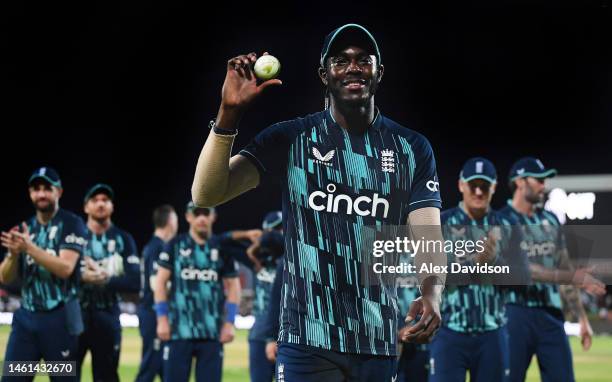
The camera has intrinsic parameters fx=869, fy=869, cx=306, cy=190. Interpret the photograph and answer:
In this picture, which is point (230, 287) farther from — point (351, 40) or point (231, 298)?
point (351, 40)

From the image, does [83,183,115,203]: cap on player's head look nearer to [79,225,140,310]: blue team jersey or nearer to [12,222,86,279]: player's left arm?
[79,225,140,310]: blue team jersey

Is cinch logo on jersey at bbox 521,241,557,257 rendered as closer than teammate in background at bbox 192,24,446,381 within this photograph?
No

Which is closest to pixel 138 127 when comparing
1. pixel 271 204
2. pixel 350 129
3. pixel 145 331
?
pixel 271 204

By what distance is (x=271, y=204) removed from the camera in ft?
121

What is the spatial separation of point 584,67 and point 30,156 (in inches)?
849

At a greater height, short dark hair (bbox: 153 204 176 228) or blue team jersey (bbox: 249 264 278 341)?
short dark hair (bbox: 153 204 176 228)

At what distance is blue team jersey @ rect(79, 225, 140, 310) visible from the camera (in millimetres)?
9039

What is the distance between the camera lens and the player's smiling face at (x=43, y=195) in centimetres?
777

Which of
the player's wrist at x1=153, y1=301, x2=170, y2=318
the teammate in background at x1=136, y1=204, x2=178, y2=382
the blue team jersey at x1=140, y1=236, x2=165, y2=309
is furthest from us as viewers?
the blue team jersey at x1=140, y1=236, x2=165, y2=309

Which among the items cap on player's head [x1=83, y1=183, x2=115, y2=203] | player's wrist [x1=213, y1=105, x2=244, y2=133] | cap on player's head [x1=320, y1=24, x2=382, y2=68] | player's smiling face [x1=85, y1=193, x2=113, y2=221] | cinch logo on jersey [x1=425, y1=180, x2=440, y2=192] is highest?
cap on player's head [x1=83, y1=183, x2=115, y2=203]

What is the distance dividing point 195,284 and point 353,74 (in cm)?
561

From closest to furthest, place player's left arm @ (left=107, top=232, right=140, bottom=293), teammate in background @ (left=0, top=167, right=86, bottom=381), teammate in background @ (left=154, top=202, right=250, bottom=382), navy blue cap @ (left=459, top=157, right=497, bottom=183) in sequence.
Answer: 1. teammate in background @ (left=0, top=167, right=86, bottom=381)
2. navy blue cap @ (left=459, top=157, right=497, bottom=183)
3. teammate in background @ (left=154, top=202, right=250, bottom=382)
4. player's left arm @ (left=107, top=232, right=140, bottom=293)

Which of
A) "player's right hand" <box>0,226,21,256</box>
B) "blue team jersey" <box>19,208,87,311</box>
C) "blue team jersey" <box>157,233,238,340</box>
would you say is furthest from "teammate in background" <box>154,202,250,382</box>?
"player's right hand" <box>0,226,21,256</box>

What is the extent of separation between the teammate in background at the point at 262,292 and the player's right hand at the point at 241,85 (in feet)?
20.6
